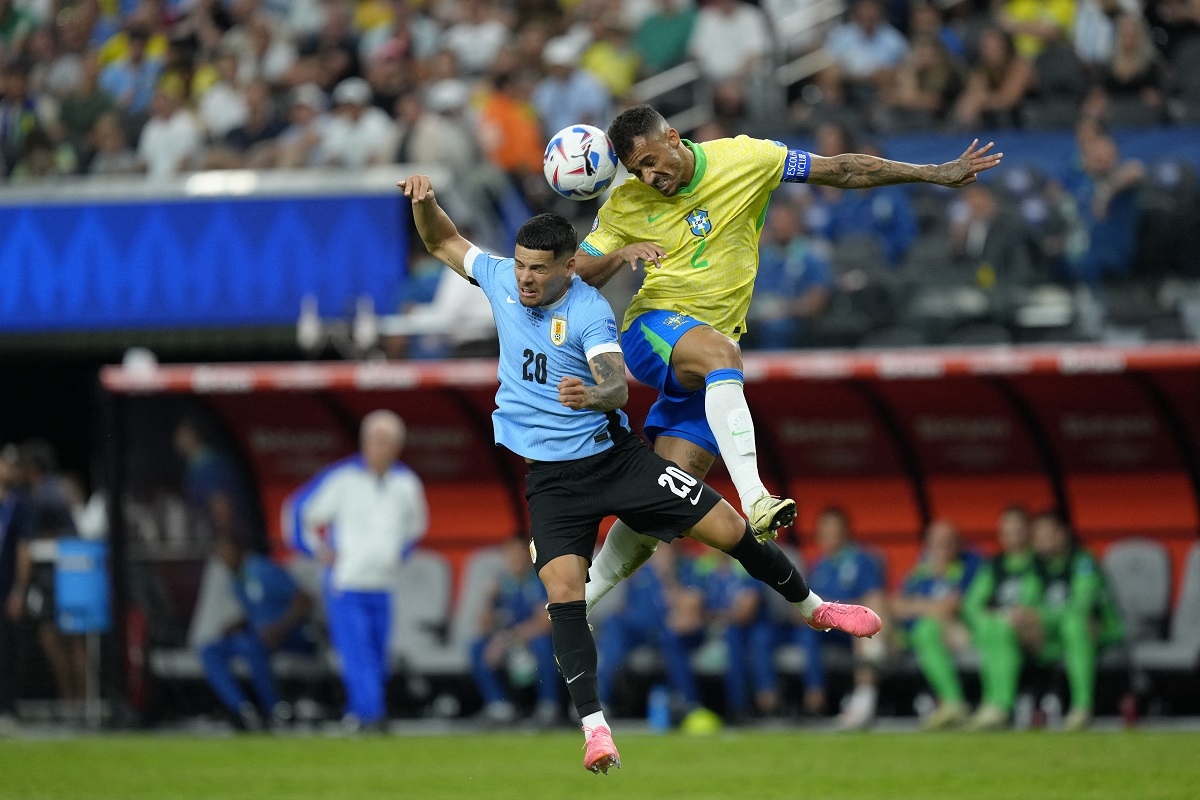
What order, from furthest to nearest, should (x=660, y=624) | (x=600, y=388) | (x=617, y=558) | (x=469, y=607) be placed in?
(x=469, y=607) → (x=660, y=624) → (x=617, y=558) → (x=600, y=388)

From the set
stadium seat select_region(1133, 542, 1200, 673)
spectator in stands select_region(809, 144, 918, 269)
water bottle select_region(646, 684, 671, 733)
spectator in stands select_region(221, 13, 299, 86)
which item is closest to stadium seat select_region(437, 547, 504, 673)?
water bottle select_region(646, 684, 671, 733)

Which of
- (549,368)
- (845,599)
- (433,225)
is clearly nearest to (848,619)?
(549,368)

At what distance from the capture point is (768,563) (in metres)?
8.11

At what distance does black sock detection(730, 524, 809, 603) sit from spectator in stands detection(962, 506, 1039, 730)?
5313mm

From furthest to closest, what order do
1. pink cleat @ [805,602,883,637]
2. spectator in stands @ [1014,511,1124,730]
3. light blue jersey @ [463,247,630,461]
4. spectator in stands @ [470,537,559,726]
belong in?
spectator in stands @ [470,537,559,726] → spectator in stands @ [1014,511,1124,730] → pink cleat @ [805,602,883,637] → light blue jersey @ [463,247,630,461]

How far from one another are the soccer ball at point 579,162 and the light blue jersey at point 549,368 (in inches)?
15.8

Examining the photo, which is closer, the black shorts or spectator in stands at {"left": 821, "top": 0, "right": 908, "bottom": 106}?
the black shorts

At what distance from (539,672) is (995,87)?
5993 millimetres

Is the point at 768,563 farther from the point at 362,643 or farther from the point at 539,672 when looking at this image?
the point at 539,672

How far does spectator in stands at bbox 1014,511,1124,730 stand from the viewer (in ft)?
43.0

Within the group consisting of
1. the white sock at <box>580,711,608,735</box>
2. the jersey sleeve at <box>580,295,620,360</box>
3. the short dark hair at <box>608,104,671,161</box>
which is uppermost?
the short dark hair at <box>608,104,671,161</box>

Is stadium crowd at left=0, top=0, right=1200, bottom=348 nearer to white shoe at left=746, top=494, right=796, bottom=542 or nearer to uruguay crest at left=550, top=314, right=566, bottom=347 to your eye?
white shoe at left=746, top=494, right=796, bottom=542

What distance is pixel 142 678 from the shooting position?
50.2 ft

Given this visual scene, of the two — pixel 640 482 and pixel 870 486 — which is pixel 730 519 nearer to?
pixel 640 482
